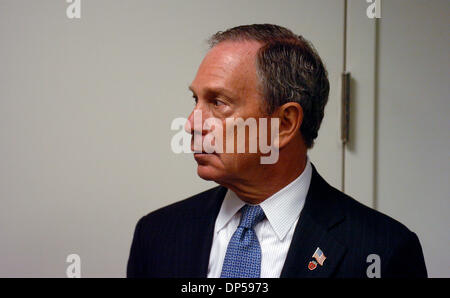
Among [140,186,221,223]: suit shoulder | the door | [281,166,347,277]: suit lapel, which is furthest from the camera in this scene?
the door

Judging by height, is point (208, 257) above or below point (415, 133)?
below

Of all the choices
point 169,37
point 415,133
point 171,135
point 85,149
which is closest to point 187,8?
point 169,37

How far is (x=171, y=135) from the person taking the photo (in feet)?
4.42

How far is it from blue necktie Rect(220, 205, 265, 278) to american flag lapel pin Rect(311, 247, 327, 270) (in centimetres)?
11

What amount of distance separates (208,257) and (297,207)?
0.22m

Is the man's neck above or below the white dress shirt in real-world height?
above

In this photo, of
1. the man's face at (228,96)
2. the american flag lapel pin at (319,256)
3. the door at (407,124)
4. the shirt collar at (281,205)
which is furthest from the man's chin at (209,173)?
the door at (407,124)

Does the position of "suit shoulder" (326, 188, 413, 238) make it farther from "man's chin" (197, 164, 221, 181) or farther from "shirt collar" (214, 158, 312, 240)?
"man's chin" (197, 164, 221, 181)

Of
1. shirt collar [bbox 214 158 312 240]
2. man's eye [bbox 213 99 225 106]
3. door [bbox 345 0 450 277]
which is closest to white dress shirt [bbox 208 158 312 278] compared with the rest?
shirt collar [bbox 214 158 312 240]

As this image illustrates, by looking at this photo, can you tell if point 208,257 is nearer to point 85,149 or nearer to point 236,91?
point 236,91

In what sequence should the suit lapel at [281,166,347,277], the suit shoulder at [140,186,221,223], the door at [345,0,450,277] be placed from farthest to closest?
the door at [345,0,450,277]
the suit shoulder at [140,186,221,223]
the suit lapel at [281,166,347,277]

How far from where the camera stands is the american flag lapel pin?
37.0 inches

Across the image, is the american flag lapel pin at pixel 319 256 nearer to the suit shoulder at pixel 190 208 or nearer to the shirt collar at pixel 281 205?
the shirt collar at pixel 281 205

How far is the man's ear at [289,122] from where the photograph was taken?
996mm
